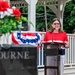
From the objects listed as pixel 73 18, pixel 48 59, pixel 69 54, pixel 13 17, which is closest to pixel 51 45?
pixel 48 59

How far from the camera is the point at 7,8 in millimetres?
4301

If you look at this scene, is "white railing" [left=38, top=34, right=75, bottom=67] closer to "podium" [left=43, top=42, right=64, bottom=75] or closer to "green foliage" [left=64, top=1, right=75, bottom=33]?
"podium" [left=43, top=42, right=64, bottom=75]

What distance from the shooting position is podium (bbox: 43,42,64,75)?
269 inches

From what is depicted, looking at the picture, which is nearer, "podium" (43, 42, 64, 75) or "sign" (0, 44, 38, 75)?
"sign" (0, 44, 38, 75)

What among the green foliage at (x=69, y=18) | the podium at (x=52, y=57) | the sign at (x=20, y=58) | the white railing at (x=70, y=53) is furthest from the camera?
the green foliage at (x=69, y=18)

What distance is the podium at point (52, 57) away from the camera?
684 cm

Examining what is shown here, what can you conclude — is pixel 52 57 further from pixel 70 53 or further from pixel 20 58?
pixel 70 53

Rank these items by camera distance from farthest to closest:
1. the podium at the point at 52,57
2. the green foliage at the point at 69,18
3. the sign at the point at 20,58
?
the green foliage at the point at 69,18, the podium at the point at 52,57, the sign at the point at 20,58

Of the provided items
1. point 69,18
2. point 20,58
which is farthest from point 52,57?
point 69,18

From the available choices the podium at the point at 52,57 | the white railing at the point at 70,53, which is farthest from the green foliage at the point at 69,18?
the podium at the point at 52,57

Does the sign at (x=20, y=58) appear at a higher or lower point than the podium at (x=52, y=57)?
higher

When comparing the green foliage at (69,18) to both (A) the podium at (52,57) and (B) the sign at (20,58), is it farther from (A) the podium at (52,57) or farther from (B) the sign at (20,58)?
(B) the sign at (20,58)

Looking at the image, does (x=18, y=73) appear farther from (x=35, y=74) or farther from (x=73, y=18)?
(x=73, y=18)

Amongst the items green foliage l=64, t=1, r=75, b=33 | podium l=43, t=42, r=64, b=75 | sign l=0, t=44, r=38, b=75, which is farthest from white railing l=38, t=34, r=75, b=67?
green foliage l=64, t=1, r=75, b=33
